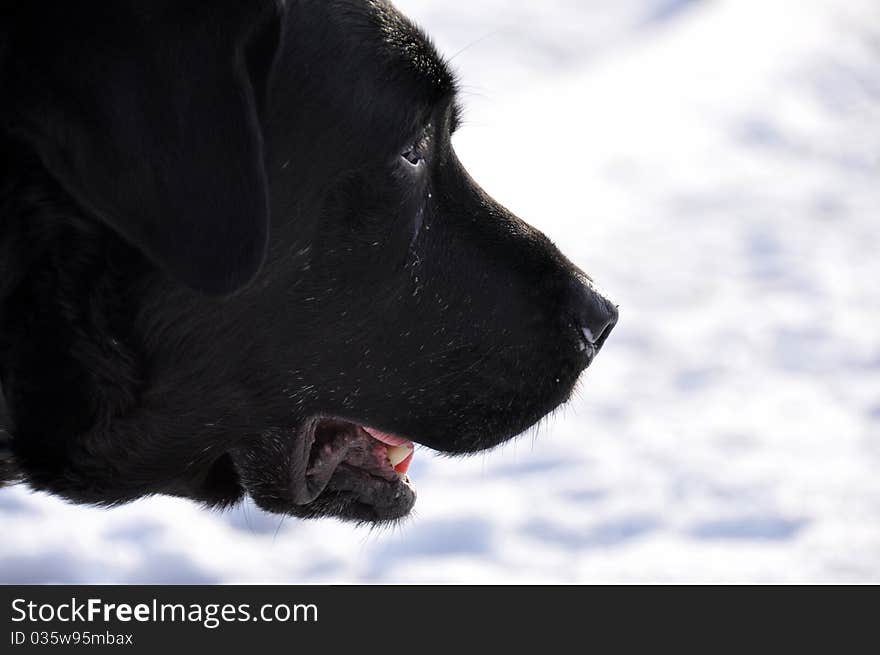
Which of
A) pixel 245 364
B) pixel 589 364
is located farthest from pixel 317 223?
pixel 589 364

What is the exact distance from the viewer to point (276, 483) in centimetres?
273

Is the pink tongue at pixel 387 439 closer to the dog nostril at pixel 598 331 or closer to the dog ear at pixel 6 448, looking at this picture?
the dog nostril at pixel 598 331

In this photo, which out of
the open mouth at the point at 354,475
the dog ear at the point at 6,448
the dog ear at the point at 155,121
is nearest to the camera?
the dog ear at the point at 155,121

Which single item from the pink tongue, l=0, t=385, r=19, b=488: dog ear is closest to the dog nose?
the pink tongue

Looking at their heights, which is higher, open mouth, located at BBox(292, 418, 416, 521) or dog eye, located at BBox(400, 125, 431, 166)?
dog eye, located at BBox(400, 125, 431, 166)

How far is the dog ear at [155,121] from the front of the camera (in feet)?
6.86

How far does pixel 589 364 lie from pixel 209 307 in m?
0.95

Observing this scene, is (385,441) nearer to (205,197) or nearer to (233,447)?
(233,447)

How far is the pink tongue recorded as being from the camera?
2820 millimetres

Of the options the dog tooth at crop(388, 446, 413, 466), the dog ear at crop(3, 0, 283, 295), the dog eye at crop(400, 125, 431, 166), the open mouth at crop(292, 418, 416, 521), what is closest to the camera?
the dog ear at crop(3, 0, 283, 295)

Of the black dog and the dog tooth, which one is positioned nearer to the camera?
the black dog

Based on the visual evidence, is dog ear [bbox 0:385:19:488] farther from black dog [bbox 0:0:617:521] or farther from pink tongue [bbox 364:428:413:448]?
pink tongue [bbox 364:428:413:448]

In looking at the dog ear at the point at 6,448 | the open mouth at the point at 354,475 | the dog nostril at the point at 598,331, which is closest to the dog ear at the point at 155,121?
the dog ear at the point at 6,448

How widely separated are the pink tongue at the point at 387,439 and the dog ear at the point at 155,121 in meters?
0.74
